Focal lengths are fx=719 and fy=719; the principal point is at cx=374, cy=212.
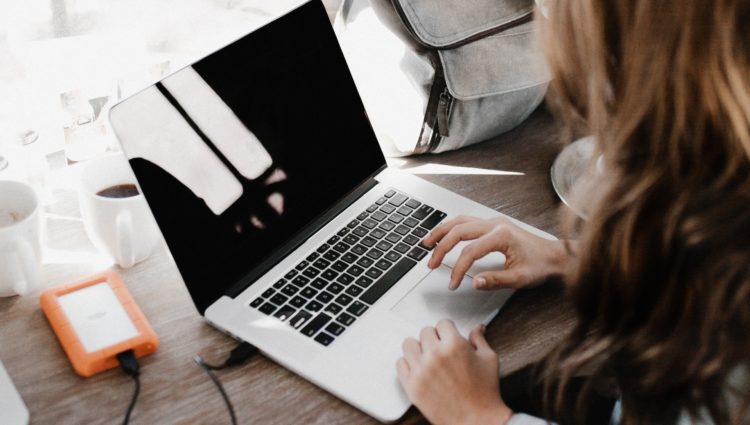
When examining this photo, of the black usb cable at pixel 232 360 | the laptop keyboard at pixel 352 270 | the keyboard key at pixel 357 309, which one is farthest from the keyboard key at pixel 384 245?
the black usb cable at pixel 232 360

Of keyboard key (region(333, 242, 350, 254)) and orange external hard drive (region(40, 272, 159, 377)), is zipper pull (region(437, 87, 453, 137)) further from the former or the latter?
orange external hard drive (region(40, 272, 159, 377))

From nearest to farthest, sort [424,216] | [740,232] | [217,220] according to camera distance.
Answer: [740,232]
[217,220]
[424,216]

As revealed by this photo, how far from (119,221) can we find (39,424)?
232mm

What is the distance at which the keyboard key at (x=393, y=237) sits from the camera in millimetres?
891

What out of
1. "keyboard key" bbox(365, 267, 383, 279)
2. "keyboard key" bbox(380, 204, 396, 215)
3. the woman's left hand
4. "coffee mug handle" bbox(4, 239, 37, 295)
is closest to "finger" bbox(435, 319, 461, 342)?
the woman's left hand

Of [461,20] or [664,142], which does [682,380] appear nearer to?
[664,142]

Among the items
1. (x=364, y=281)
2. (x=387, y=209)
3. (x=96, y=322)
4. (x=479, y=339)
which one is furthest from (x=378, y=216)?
(x=96, y=322)

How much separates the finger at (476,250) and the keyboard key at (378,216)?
130mm

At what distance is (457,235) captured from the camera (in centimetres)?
85

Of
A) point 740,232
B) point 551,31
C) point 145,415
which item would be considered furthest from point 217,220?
point 740,232

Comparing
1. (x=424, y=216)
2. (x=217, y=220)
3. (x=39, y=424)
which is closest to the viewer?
(x=39, y=424)

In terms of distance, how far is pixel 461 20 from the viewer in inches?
38.9

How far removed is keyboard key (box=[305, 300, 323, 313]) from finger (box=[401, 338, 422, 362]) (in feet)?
0.34

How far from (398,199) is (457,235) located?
13 centimetres
